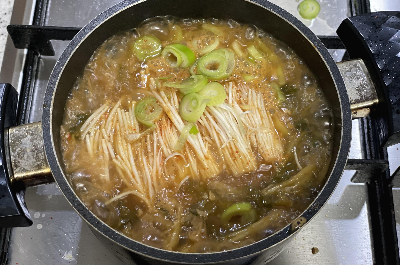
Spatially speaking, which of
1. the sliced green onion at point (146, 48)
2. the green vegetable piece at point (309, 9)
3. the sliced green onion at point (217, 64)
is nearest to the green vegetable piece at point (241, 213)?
the sliced green onion at point (217, 64)

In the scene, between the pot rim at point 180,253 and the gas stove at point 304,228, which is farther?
the gas stove at point 304,228

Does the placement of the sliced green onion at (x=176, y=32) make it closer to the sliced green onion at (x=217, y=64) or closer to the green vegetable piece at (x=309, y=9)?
the sliced green onion at (x=217, y=64)

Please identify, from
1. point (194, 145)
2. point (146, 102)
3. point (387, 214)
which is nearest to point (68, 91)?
point (146, 102)

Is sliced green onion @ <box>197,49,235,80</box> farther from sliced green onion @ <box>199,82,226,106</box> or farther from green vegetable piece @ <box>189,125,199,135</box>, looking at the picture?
green vegetable piece @ <box>189,125,199,135</box>

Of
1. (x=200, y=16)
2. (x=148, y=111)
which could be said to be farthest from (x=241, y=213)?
(x=200, y=16)

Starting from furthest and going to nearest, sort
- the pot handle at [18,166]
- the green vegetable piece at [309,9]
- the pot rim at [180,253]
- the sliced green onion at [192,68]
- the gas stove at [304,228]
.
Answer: the green vegetable piece at [309,9] < the gas stove at [304,228] < the sliced green onion at [192,68] < the pot handle at [18,166] < the pot rim at [180,253]

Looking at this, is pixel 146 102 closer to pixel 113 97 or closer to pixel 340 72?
pixel 113 97
